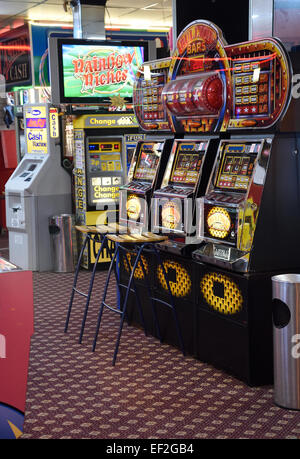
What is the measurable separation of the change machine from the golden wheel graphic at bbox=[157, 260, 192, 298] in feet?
10.3

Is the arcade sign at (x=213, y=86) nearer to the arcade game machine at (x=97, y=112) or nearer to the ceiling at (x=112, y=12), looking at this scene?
the arcade game machine at (x=97, y=112)

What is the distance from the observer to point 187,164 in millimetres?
4957

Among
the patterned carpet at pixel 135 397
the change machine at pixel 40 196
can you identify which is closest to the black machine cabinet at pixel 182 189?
the patterned carpet at pixel 135 397

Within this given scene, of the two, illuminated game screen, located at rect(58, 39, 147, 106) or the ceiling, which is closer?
illuminated game screen, located at rect(58, 39, 147, 106)

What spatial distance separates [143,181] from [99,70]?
7.58ft

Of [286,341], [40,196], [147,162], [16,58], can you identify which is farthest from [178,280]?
[16,58]

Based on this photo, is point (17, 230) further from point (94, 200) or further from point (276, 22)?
point (276, 22)

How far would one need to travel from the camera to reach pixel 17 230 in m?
8.23

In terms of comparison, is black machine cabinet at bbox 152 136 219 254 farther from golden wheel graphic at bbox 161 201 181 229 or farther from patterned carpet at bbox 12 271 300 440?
patterned carpet at bbox 12 271 300 440

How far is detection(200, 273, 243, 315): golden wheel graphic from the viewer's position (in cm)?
427

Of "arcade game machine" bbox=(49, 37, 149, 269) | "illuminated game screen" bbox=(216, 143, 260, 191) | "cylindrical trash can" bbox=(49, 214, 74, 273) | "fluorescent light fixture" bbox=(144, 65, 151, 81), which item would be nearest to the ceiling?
"arcade game machine" bbox=(49, 37, 149, 269)

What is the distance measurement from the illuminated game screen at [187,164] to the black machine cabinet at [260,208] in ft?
1.58

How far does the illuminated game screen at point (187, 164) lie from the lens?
4832mm

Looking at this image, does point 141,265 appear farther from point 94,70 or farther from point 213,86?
point 94,70
